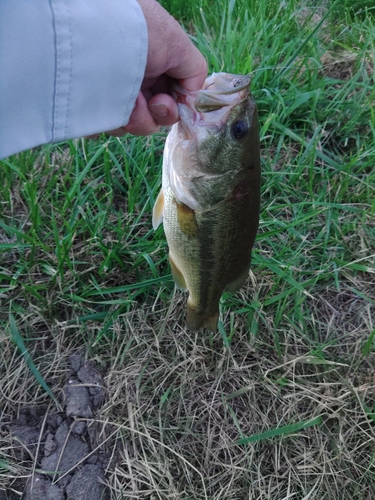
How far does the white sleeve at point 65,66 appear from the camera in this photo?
1137 mm

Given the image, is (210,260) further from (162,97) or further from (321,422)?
(321,422)

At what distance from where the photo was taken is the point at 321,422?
197cm

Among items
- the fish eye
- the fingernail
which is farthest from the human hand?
the fish eye

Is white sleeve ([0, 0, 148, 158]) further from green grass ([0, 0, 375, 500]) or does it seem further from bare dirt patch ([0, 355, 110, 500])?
bare dirt patch ([0, 355, 110, 500])

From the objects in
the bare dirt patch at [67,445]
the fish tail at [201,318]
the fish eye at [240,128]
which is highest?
the fish eye at [240,128]

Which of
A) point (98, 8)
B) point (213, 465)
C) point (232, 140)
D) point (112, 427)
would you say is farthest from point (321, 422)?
point (98, 8)

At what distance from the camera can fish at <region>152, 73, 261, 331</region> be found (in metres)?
1.45

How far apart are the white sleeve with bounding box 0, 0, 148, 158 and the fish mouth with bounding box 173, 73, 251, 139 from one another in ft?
0.63

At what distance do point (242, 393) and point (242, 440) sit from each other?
0.22 meters

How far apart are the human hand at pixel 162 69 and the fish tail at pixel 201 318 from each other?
0.72 meters

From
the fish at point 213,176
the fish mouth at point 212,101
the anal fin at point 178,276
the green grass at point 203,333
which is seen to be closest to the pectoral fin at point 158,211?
the fish at point 213,176

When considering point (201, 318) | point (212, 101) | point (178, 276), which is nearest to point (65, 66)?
point (212, 101)

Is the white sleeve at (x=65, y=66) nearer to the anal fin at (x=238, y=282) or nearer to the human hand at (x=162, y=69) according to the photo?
the human hand at (x=162, y=69)

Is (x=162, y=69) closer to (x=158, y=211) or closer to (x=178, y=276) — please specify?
(x=158, y=211)
